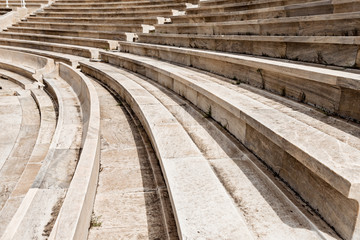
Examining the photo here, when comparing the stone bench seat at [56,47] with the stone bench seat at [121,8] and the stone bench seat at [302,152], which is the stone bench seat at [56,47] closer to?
the stone bench seat at [121,8]

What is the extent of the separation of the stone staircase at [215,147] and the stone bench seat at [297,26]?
0.8 inches

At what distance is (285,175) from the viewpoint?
95.2 inches

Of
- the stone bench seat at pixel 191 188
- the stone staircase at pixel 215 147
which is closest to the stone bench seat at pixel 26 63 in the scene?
the stone staircase at pixel 215 147

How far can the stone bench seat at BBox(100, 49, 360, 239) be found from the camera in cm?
173

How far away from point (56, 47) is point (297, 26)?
1023 cm

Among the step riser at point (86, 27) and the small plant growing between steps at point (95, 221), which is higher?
the step riser at point (86, 27)

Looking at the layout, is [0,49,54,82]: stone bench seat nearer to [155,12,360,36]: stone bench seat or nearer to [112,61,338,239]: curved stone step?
[155,12,360,36]: stone bench seat

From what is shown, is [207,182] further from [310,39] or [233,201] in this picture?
[310,39]

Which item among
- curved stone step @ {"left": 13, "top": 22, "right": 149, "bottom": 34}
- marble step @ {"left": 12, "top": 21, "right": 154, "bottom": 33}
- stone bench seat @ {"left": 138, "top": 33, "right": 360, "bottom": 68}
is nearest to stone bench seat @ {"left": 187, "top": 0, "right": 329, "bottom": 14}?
stone bench seat @ {"left": 138, "top": 33, "right": 360, "bottom": 68}

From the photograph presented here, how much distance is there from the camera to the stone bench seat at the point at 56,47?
10.1 m

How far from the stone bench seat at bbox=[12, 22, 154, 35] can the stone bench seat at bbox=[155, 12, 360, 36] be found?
3.86m

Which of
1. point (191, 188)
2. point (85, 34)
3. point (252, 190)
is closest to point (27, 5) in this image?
point (85, 34)

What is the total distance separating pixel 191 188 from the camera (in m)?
2.29

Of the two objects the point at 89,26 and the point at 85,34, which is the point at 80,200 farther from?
the point at 89,26
